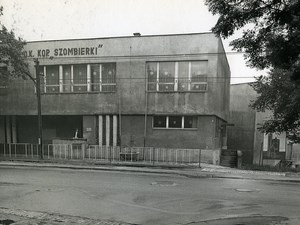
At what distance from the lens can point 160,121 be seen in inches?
829

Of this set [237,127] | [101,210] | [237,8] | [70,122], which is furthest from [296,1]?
[237,127]

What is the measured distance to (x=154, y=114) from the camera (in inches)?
824

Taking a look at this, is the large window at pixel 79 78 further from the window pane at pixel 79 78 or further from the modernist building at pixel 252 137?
the modernist building at pixel 252 137

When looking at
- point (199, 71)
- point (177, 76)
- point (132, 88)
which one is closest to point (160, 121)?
point (132, 88)

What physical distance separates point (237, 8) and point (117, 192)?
7.56 metres

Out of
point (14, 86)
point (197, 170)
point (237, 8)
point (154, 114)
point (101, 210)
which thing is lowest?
point (197, 170)

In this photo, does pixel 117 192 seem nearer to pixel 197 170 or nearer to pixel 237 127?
pixel 197 170

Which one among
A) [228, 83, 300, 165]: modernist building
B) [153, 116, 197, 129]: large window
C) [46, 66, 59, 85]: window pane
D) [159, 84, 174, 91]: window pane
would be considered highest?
[46, 66, 59, 85]: window pane

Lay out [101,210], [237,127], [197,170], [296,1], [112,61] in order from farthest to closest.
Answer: [237,127] < [112,61] < [197,170] < [101,210] < [296,1]

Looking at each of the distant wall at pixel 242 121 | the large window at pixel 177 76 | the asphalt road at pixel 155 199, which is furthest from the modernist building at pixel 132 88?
the distant wall at pixel 242 121

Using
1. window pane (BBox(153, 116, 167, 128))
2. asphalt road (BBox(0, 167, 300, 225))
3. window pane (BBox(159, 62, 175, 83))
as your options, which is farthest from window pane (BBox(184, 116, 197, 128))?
asphalt road (BBox(0, 167, 300, 225))

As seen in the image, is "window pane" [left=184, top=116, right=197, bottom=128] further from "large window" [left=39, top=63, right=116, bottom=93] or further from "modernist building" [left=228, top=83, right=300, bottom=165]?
"modernist building" [left=228, top=83, right=300, bottom=165]

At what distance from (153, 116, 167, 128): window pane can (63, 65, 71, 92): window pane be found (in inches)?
276

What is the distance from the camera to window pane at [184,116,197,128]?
67.2 feet
